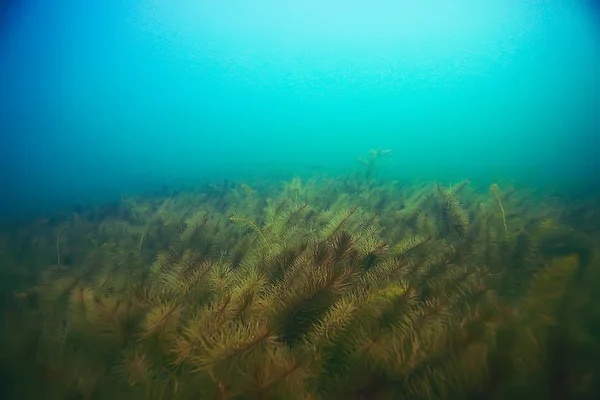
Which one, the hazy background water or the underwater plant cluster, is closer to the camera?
the underwater plant cluster

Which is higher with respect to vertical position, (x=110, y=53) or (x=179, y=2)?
(x=179, y=2)

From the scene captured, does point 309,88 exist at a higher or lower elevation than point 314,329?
higher

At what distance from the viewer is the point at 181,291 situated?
1.76 m

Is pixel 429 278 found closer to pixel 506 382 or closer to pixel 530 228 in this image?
pixel 506 382

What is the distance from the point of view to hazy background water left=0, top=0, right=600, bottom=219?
22219mm

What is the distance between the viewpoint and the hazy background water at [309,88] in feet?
72.9

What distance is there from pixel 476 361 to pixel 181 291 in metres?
1.36

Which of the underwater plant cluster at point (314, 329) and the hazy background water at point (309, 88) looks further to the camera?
the hazy background water at point (309, 88)

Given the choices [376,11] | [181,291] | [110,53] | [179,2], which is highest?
[376,11]

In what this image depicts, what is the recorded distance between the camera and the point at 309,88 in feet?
207

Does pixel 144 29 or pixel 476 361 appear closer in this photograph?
pixel 476 361

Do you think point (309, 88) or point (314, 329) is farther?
point (309, 88)

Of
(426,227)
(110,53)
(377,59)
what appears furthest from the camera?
(377,59)

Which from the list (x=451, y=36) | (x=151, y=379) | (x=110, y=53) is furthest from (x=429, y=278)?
(x=451, y=36)
